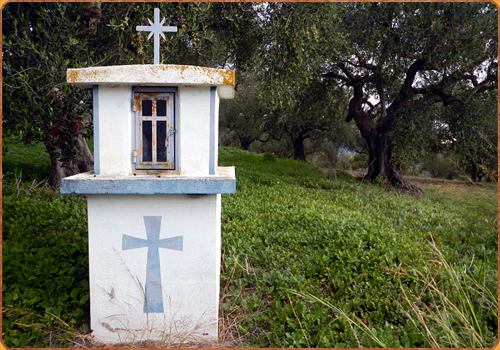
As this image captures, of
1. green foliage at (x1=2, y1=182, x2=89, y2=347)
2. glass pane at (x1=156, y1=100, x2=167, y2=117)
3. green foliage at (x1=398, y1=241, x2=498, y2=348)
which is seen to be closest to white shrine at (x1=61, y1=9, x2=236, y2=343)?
glass pane at (x1=156, y1=100, x2=167, y2=117)

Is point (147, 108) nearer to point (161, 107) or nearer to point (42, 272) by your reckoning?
point (161, 107)

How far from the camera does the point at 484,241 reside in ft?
19.0

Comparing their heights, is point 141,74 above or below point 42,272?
above

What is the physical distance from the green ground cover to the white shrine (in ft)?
1.79

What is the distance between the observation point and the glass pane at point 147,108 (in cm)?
327

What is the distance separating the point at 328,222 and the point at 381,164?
8.06 meters

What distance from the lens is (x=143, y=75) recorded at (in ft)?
10.0

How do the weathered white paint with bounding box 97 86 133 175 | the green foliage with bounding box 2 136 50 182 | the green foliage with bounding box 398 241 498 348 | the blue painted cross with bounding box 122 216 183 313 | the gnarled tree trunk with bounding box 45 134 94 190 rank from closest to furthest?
the green foliage with bounding box 398 241 498 348 → the weathered white paint with bounding box 97 86 133 175 → the blue painted cross with bounding box 122 216 183 313 → the gnarled tree trunk with bounding box 45 134 94 190 → the green foliage with bounding box 2 136 50 182

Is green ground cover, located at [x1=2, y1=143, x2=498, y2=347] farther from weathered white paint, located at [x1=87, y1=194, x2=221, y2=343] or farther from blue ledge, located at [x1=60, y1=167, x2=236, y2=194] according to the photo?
blue ledge, located at [x1=60, y1=167, x2=236, y2=194]

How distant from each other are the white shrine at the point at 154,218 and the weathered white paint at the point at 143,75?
67mm

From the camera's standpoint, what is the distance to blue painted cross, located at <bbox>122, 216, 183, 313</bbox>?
329 centimetres

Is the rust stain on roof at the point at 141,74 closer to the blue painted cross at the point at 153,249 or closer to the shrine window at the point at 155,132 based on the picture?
the shrine window at the point at 155,132

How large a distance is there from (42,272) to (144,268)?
1759mm

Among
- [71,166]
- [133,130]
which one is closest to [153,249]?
[133,130]
